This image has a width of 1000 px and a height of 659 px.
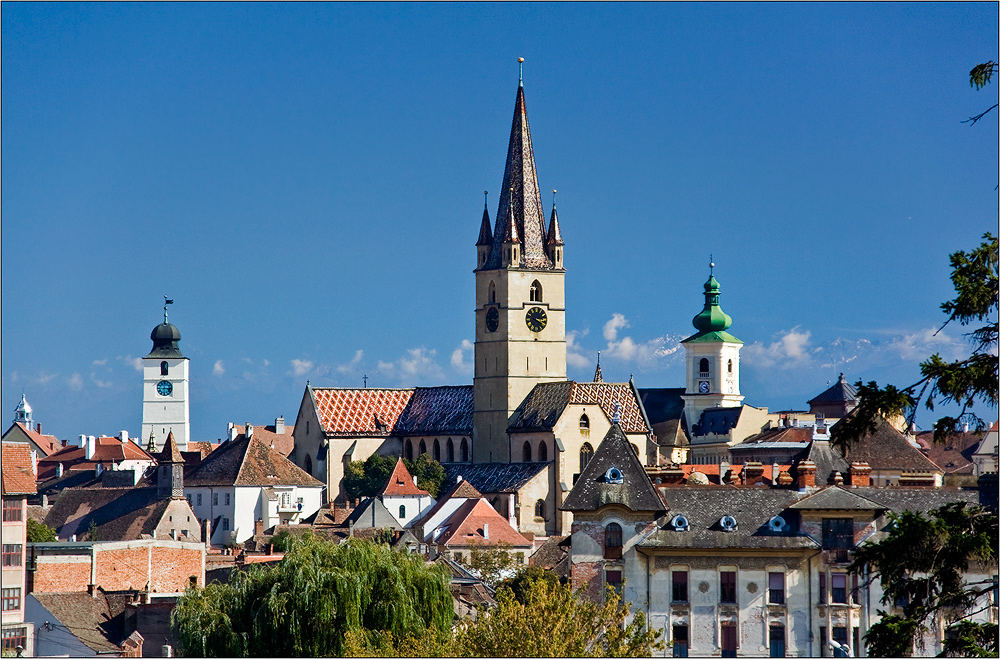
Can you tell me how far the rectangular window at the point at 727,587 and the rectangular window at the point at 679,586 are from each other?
1.06 metres

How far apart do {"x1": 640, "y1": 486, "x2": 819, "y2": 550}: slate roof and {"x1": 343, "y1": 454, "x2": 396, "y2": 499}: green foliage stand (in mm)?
70602

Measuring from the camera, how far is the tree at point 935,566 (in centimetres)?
2298

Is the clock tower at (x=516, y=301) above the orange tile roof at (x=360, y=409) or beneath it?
above

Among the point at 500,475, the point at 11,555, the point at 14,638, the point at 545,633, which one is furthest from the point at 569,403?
the point at 545,633

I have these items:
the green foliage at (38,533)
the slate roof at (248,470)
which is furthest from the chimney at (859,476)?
the slate roof at (248,470)

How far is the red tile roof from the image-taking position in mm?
125812

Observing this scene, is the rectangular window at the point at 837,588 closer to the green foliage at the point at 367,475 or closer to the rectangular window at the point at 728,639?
the rectangular window at the point at 728,639

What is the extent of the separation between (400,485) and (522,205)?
2153 centimetres

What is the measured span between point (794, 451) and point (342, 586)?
91949mm

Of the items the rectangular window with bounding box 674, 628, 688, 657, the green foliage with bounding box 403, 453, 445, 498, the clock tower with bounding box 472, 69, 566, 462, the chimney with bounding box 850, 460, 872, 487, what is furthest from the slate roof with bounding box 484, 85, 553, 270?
the rectangular window with bounding box 674, 628, 688, 657

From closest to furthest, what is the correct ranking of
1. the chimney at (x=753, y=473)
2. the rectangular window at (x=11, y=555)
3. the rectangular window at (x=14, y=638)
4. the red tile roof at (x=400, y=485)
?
the rectangular window at (x=14, y=638) → the rectangular window at (x=11, y=555) → the chimney at (x=753, y=473) → the red tile roof at (x=400, y=485)

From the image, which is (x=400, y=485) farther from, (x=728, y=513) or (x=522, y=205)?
(x=728, y=513)

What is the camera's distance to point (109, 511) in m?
126

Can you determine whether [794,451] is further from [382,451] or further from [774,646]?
[774,646]
